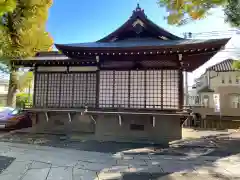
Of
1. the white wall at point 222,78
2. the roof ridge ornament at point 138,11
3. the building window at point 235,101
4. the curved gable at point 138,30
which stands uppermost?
the roof ridge ornament at point 138,11

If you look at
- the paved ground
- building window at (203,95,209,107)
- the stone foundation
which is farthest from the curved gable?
building window at (203,95,209,107)

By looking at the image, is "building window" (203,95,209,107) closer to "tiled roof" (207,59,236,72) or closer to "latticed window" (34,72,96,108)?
"tiled roof" (207,59,236,72)

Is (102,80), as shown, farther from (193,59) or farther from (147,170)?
(147,170)

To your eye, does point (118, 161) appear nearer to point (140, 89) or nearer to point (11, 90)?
point (140, 89)

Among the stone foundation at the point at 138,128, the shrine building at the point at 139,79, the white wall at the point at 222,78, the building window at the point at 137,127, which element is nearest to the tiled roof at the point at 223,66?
the white wall at the point at 222,78

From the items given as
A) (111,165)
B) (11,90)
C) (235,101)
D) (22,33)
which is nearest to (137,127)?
(111,165)

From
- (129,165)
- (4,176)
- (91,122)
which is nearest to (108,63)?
(91,122)

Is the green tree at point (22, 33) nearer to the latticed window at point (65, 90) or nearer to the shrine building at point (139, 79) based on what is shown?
the latticed window at point (65, 90)

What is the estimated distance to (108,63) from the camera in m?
9.33

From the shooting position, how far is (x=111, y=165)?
18.1ft

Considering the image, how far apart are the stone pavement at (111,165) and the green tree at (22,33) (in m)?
9.19

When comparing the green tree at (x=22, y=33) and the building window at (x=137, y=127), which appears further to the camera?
the green tree at (x=22, y=33)

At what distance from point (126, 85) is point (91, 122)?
303 cm

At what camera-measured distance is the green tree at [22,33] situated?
13.3 m
